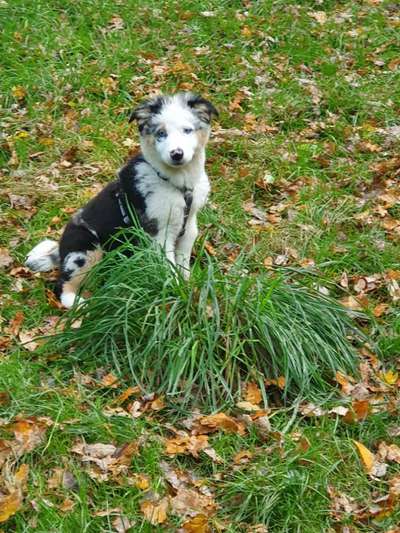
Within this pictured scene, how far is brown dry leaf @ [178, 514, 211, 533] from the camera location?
10.3 ft

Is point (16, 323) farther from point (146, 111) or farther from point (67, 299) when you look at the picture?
point (146, 111)

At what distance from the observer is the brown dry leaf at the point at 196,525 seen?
3.15 metres

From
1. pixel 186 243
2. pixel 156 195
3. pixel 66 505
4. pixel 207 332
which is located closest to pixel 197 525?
pixel 66 505

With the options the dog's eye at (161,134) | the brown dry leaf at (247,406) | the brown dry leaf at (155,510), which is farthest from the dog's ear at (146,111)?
the brown dry leaf at (155,510)

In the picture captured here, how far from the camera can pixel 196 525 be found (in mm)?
3162

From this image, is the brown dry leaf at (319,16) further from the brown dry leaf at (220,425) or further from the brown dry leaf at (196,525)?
the brown dry leaf at (196,525)

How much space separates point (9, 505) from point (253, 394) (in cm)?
140

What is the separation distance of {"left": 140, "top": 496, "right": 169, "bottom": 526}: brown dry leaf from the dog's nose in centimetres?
219

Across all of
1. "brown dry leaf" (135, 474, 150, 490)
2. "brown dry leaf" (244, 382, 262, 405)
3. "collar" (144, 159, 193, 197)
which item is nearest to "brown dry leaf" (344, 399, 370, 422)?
"brown dry leaf" (244, 382, 262, 405)

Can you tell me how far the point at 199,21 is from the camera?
28.2 feet

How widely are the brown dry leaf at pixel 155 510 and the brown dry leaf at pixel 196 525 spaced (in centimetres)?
10

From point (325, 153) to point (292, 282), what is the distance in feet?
7.73

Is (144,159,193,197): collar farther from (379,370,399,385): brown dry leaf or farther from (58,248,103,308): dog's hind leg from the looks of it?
(379,370,399,385): brown dry leaf

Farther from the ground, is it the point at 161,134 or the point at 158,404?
the point at 161,134
